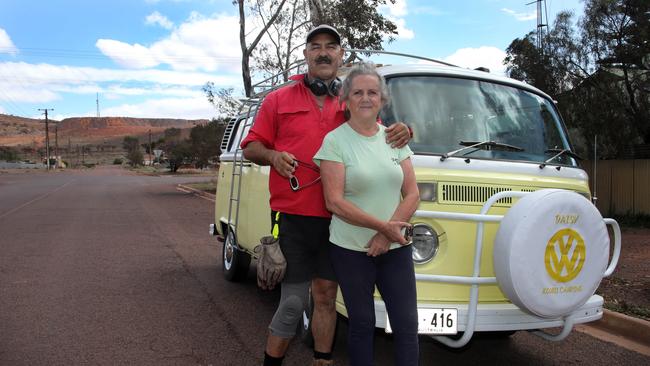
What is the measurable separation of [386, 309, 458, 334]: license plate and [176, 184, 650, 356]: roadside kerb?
2290 mm

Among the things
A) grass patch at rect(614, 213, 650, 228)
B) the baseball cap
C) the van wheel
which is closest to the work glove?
the baseball cap

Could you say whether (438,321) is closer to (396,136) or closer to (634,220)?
(396,136)

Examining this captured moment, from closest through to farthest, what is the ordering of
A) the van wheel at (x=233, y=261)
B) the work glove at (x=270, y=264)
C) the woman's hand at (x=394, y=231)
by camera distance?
1. the woman's hand at (x=394, y=231)
2. the work glove at (x=270, y=264)
3. the van wheel at (x=233, y=261)

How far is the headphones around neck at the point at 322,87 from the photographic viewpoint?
3219 millimetres

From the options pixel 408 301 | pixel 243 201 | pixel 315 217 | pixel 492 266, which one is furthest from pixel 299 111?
pixel 243 201

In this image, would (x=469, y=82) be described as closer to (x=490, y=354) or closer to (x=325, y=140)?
(x=325, y=140)

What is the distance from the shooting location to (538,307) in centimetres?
311

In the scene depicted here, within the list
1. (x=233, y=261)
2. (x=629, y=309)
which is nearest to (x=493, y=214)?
(x=629, y=309)

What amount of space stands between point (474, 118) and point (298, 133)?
1.55m

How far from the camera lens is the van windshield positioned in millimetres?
3846

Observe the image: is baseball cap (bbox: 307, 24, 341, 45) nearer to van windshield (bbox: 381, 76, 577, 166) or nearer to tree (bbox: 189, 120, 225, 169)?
van windshield (bbox: 381, 76, 577, 166)

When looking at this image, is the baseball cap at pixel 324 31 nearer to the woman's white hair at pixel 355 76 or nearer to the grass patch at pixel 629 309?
the woman's white hair at pixel 355 76

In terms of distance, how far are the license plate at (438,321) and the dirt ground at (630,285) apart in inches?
108

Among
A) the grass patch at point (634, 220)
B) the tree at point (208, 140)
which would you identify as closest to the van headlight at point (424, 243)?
the grass patch at point (634, 220)
